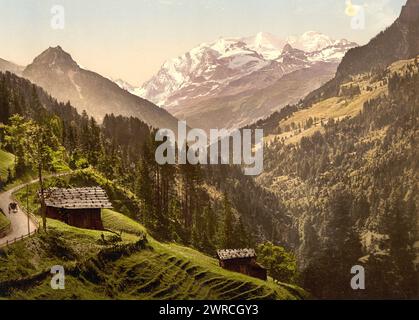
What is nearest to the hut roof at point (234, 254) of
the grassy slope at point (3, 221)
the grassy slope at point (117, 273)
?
the grassy slope at point (117, 273)

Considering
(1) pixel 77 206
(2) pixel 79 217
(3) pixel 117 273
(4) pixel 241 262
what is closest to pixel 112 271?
(3) pixel 117 273

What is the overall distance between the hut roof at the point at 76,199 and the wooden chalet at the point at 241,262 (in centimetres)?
1722

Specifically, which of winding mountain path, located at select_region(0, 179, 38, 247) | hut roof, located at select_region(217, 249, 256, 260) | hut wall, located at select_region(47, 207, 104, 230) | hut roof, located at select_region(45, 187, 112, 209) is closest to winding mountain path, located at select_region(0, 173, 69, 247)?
winding mountain path, located at select_region(0, 179, 38, 247)

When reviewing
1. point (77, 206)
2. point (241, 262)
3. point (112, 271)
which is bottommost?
point (241, 262)

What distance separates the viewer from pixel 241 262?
72000mm

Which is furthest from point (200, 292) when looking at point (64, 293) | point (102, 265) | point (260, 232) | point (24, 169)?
point (260, 232)

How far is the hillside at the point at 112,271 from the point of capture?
50.7m

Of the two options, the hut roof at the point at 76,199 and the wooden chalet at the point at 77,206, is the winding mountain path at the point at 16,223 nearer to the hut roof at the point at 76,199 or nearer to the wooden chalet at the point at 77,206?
the wooden chalet at the point at 77,206

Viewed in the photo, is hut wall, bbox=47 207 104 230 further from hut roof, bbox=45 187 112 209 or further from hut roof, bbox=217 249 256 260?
hut roof, bbox=217 249 256 260

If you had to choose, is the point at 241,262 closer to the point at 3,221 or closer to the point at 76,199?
the point at 76,199

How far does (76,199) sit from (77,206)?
5.24 feet

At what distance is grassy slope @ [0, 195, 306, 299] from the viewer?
168ft

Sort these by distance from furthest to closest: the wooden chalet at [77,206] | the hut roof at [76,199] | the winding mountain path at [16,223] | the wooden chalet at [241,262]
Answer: the wooden chalet at [241,262]
the hut roof at [76,199]
the wooden chalet at [77,206]
the winding mountain path at [16,223]

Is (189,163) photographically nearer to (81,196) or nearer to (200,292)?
(81,196)
